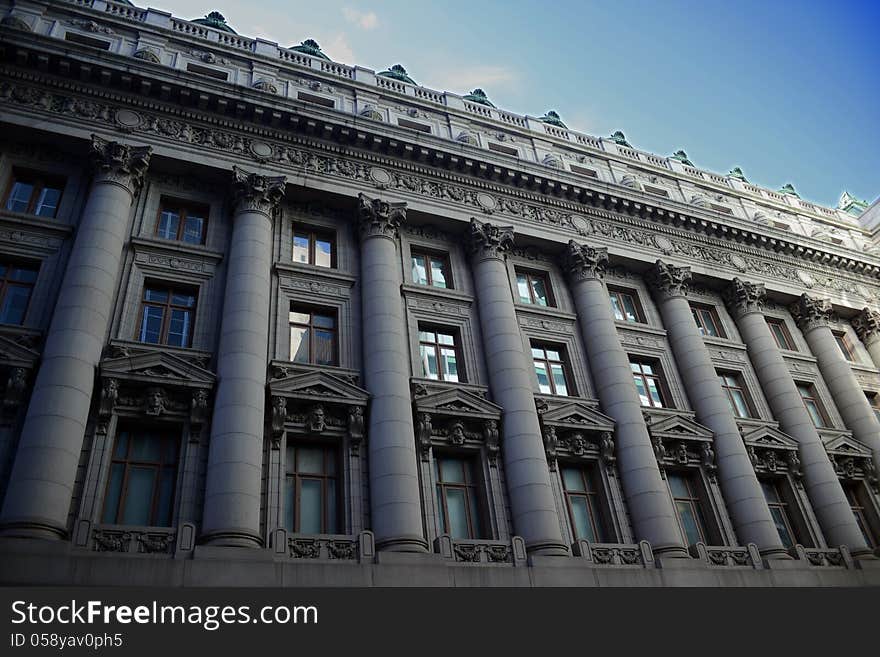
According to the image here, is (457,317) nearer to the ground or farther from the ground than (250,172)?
nearer to the ground

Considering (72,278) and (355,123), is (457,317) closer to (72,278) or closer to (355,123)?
(355,123)

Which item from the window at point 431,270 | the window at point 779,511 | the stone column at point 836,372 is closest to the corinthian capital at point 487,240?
the window at point 431,270

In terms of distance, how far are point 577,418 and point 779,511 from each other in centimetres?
969

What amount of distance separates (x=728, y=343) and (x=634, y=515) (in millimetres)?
11944

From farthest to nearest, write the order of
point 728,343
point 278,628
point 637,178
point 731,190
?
1. point 731,190
2. point 637,178
3. point 728,343
4. point 278,628

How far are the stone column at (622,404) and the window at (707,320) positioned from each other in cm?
613

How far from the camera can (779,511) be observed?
2634 cm

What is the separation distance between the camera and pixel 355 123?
2653 centimetres

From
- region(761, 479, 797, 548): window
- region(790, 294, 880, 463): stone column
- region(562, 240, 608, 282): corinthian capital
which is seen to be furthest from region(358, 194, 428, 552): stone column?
region(790, 294, 880, 463): stone column

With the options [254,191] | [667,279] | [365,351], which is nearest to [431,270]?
[365,351]

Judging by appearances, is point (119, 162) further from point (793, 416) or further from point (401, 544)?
point (793, 416)

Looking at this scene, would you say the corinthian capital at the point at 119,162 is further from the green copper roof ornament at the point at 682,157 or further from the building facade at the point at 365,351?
the green copper roof ornament at the point at 682,157

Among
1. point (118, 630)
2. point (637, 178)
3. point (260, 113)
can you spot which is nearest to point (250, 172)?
point (260, 113)

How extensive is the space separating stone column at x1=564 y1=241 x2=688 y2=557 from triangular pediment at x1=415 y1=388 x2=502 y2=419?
503 centimetres
